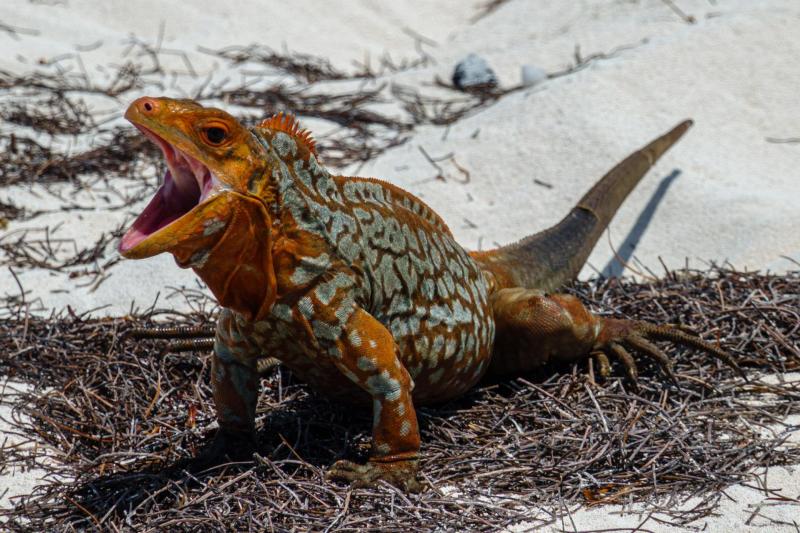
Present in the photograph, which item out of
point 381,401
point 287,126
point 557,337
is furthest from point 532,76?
point 381,401

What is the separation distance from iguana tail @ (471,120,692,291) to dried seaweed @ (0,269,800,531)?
1.07 ft

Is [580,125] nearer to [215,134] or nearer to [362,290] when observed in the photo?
[362,290]

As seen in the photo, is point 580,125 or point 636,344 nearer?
point 636,344

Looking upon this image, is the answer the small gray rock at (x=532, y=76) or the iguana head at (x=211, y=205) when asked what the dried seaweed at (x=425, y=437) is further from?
the small gray rock at (x=532, y=76)

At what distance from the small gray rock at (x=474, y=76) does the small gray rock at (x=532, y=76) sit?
1.06ft

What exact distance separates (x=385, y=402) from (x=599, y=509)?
0.74 meters

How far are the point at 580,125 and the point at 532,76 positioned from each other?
3.43ft

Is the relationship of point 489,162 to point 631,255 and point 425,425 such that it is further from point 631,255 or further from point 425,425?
point 425,425

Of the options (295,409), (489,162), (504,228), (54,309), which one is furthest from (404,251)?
(489,162)

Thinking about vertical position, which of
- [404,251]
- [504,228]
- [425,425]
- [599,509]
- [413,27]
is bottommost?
[599,509]

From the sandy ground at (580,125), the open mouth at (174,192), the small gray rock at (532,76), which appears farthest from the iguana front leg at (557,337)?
the small gray rock at (532,76)

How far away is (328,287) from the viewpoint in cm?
299

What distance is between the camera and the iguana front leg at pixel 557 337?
12.6ft

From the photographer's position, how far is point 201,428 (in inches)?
143
